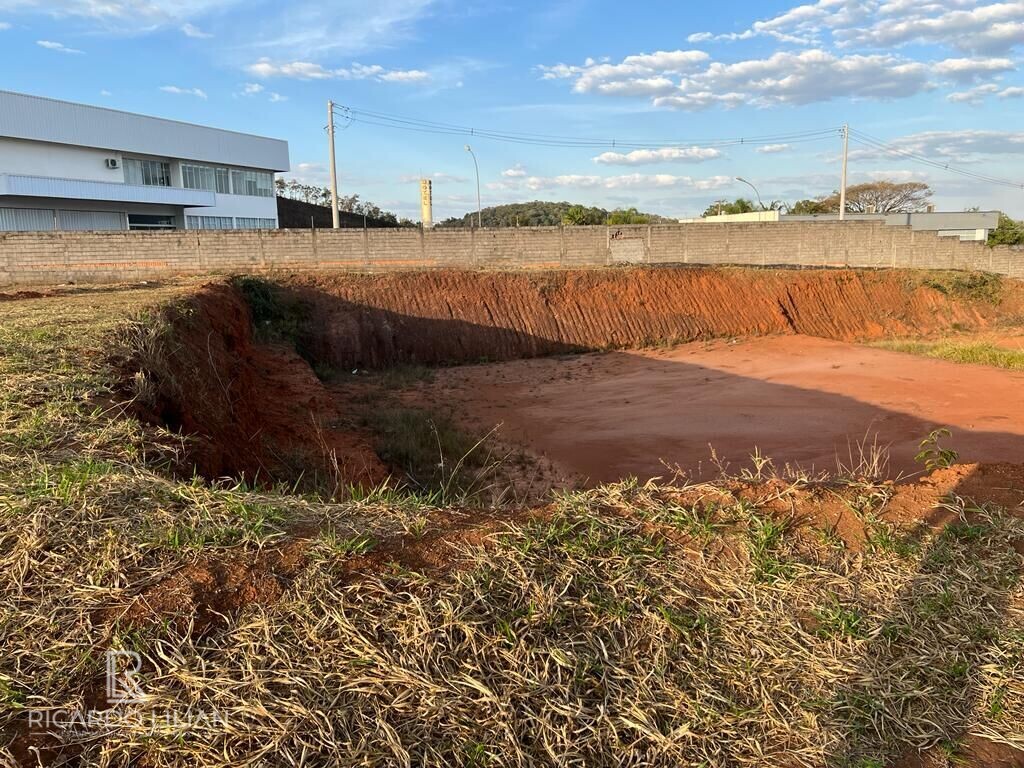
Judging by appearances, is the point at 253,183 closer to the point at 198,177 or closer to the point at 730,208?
the point at 198,177

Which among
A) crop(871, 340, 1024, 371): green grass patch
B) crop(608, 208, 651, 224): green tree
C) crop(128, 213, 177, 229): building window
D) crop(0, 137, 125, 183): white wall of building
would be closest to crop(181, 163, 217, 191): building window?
crop(128, 213, 177, 229): building window

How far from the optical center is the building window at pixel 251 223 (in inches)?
1837

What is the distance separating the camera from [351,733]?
1.91 m

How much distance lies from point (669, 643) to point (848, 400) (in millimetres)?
11561

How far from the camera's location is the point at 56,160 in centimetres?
3584

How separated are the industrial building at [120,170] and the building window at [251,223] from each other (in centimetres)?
8

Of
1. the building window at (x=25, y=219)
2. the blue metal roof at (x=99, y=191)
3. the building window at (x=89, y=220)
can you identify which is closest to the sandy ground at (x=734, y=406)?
the blue metal roof at (x=99, y=191)

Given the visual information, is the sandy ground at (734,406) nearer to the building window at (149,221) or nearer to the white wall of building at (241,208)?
the building window at (149,221)

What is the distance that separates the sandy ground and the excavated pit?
0.32 feet

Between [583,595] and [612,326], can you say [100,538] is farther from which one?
[612,326]

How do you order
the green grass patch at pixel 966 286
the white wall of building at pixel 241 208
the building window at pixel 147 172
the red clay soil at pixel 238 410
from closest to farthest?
1. the red clay soil at pixel 238 410
2. the green grass patch at pixel 966 286
3. the building window at pixel 147 172
4. the white wall of building at pixel 241 208

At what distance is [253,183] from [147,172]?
8865 millimetres

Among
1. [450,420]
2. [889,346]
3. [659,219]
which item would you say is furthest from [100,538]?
[659,219]

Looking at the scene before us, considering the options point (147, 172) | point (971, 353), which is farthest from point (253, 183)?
point (971, 353)
